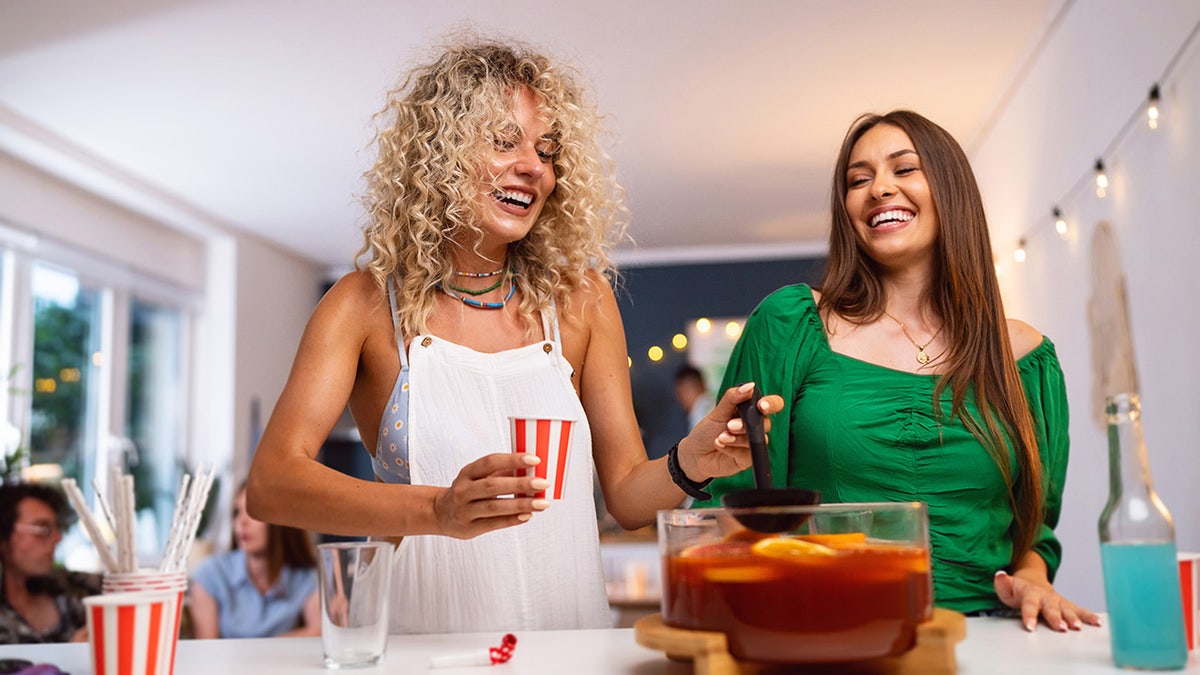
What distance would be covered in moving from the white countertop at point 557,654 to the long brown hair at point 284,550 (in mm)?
2636

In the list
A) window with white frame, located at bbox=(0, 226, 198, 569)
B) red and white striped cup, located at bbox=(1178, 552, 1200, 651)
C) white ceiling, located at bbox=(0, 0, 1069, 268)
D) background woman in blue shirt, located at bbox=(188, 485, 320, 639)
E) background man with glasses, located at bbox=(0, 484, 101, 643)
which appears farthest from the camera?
window with white frame, located at bbox=(0, 226, 198, 569)

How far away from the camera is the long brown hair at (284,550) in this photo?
3.93 m

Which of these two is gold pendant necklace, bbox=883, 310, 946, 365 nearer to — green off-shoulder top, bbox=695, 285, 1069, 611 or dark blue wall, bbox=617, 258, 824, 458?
green off-shoulder top, bbox=695, 285, 1069, 611

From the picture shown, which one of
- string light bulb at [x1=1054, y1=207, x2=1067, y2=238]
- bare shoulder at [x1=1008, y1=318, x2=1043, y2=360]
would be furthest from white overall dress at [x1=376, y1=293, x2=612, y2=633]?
string light bulb at [x1=1054, y1=207, x2=1067, y2=238]

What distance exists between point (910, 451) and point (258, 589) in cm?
304

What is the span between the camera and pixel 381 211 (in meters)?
1.69

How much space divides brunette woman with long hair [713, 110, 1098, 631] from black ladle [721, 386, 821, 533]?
1.79ft

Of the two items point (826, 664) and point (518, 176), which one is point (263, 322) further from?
point (826, 664)

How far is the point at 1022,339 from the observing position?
1815mm

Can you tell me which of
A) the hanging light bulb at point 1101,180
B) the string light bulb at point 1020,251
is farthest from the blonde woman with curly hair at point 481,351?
the string light bulb at point 1020,251

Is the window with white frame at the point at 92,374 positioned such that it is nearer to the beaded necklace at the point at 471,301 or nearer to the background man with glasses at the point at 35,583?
the background man with glasses at the point at 35,583

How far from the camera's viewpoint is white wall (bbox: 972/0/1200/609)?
2965 mm

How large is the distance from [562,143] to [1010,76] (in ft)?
13.4

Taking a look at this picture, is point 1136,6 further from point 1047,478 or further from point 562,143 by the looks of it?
point 562,143
